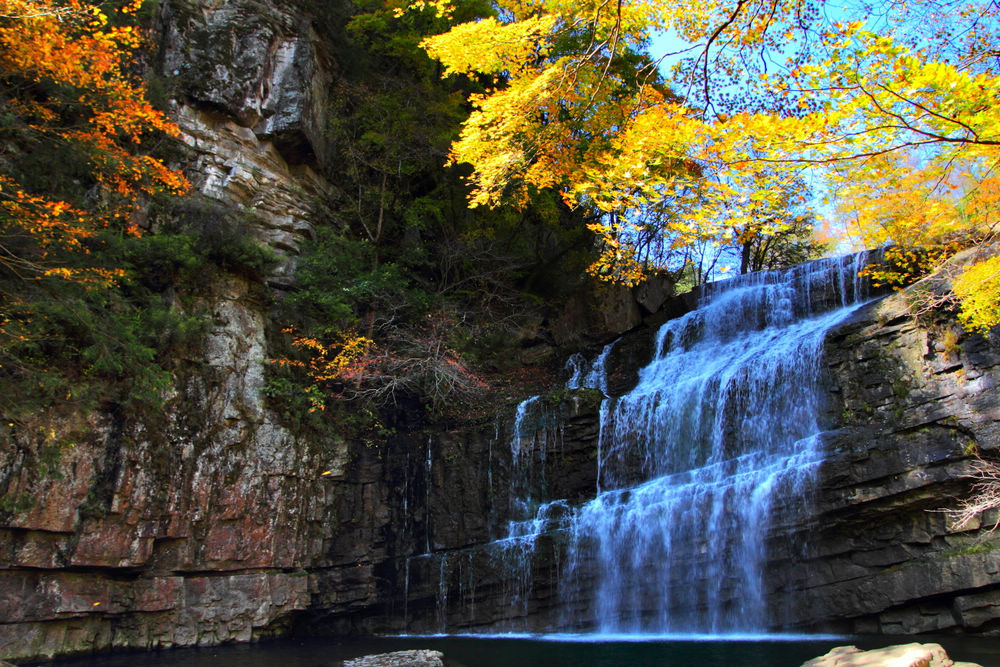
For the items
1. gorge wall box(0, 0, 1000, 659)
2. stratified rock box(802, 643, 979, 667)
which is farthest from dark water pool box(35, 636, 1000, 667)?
stratified rock box(802, 643, 979, 667)

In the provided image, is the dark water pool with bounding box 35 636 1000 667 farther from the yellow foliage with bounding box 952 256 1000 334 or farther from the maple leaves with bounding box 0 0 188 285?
the maple leaves with bounding box 0 0 188 285

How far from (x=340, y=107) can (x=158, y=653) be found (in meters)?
13.5

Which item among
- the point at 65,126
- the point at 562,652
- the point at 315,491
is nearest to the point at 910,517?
the point at 562,652

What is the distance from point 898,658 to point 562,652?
180 inches

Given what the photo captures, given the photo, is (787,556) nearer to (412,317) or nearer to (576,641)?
(576,641)

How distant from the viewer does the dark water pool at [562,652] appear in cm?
730

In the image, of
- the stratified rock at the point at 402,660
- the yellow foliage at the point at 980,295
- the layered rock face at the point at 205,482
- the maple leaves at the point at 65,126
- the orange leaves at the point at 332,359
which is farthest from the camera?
the orange leaves at the point at 332,359

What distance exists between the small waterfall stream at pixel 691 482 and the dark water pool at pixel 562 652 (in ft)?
2.26

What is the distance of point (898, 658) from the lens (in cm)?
505

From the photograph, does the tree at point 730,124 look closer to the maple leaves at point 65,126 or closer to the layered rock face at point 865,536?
the layered rock face at point 865,536

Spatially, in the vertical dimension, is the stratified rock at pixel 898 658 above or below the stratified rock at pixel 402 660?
above

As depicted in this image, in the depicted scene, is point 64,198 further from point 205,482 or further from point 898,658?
point 898,658

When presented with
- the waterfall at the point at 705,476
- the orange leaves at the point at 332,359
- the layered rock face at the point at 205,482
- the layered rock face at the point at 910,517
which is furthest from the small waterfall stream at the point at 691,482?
the layered rock face at the point at 205,482

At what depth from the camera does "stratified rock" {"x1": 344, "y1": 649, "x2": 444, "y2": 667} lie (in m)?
7.69
